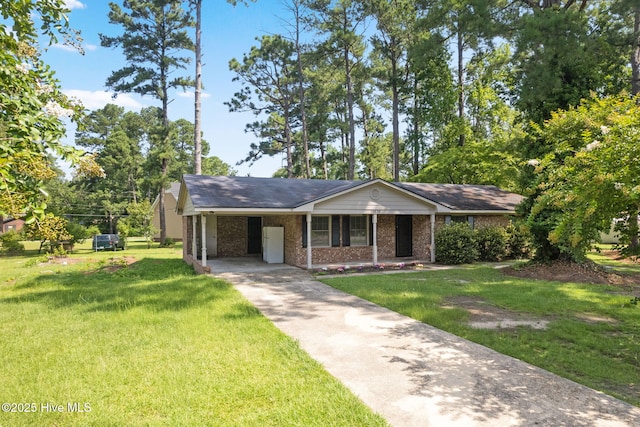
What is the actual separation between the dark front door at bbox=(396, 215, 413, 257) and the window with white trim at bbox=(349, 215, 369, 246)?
1.79 m

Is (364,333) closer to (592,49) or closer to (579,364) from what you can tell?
(579,364)

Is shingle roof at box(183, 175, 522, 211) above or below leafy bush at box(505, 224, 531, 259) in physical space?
above

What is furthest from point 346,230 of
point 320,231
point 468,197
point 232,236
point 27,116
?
point 27,116

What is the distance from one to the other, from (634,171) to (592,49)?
34.8 feet

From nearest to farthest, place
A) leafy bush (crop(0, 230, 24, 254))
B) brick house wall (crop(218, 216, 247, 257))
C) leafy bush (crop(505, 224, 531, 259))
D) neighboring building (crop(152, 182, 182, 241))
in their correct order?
leafy bush (crop(505, 224, 531, 259)) → brick house wall (crop(218, 216, 247, 257)) → leafy bush (crop(0, 230, 24, 254)) → neighboring building (crop(152, 182, 182, 241))

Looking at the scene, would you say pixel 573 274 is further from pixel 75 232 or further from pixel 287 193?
pixel 75 232

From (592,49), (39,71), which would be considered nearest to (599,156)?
(39,71)

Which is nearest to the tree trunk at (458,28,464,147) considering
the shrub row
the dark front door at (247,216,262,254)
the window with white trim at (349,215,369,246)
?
the shrub row

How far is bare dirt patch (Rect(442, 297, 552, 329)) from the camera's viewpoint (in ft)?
21.2

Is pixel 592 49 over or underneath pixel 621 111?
over

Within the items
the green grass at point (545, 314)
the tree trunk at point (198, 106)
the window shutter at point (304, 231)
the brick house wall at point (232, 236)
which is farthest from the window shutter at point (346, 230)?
the tree trunk at point (198, 106)

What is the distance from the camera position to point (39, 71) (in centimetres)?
327

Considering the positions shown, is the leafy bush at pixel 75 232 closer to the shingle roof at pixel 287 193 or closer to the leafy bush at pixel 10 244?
the leafy bush at pixel 10 244

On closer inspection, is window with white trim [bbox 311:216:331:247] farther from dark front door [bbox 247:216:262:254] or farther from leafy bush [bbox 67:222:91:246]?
leafy bush [bbox 67:222:91:246]
